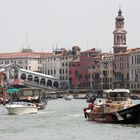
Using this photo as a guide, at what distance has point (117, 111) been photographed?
3400 centimetres

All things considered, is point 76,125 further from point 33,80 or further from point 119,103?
point 33,80

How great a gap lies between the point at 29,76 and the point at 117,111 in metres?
→ 97.9

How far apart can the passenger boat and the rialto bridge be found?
90.2m

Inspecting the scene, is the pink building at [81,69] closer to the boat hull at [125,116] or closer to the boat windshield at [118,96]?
the boat windshield at [118,96]

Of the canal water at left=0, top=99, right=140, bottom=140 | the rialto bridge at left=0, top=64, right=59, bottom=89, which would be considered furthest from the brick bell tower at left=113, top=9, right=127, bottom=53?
the canal water at left=0, top=99, right=140, bottom=140

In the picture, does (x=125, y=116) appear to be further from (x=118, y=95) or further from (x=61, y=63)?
(x=61, y=63)

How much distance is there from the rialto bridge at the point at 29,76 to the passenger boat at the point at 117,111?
90224 millimetres

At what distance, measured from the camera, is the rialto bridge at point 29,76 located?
421ft

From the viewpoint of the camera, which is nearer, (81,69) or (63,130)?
(63,130)

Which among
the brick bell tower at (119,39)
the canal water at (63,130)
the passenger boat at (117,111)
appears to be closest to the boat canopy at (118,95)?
the passenger boat at (117,111)

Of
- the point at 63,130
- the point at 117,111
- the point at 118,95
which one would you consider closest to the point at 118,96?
the point at 118,95

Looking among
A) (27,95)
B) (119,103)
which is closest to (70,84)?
(27,95)

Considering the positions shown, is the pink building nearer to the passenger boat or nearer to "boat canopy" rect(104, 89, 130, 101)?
the passenger boat

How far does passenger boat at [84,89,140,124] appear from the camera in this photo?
33.6 metres
